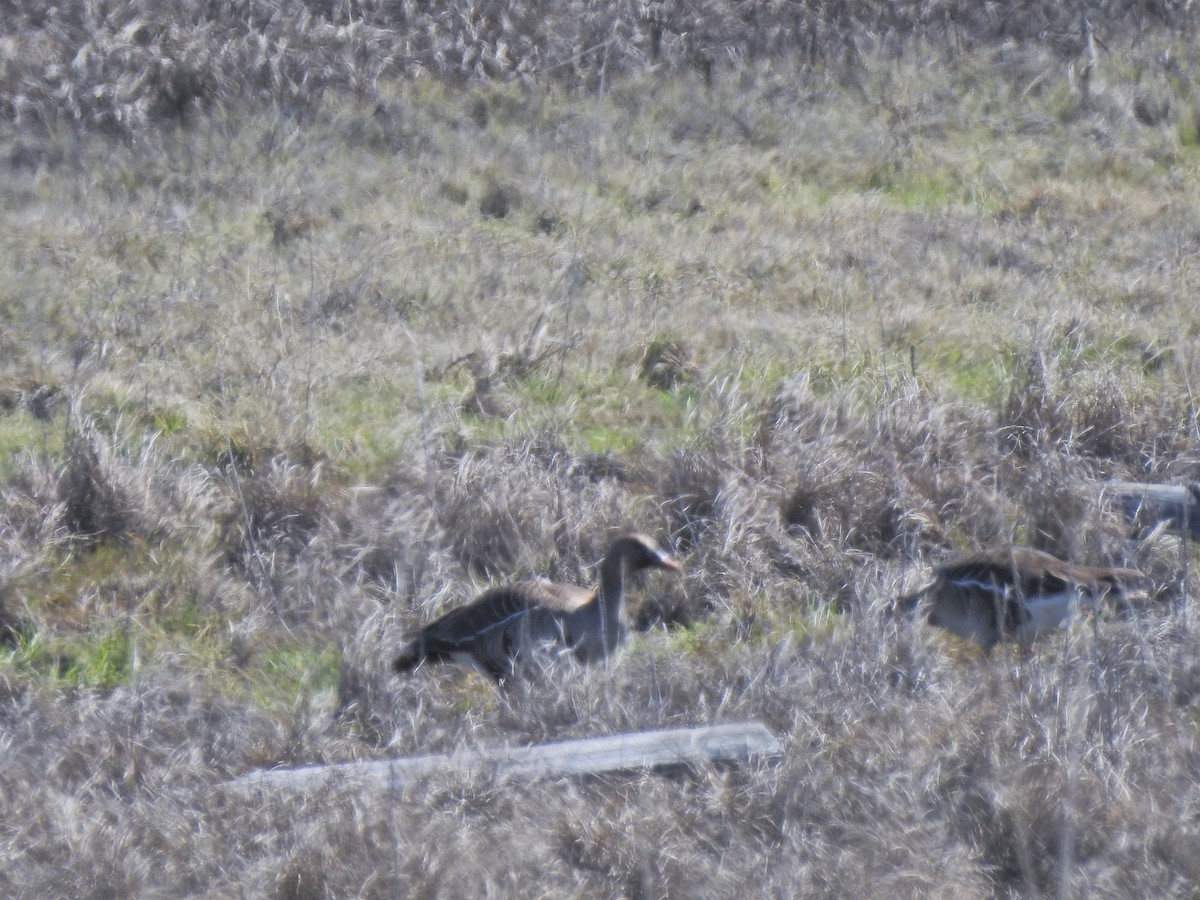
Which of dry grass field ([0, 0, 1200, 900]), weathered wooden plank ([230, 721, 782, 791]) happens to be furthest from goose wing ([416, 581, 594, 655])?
weathered wooden plank ([230, 721, 782, 791])

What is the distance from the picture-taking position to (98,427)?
7.68 meters

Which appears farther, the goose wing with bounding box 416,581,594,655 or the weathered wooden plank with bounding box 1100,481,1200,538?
the weathered wooden plank with bounding box 1100,481,1200,538

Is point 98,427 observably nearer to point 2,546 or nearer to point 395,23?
point 2,546

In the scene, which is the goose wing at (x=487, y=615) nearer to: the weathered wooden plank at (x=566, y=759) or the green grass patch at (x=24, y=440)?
the weathered wooden plank at (x=566, y=759)

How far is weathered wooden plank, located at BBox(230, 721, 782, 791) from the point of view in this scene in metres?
4.77

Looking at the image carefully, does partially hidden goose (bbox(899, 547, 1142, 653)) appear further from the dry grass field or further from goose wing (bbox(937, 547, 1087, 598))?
the dry grass field

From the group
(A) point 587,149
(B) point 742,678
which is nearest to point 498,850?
(B) point 742,678

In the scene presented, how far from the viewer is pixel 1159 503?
22.7ft

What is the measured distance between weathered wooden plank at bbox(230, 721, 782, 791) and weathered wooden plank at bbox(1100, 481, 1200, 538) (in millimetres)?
2683

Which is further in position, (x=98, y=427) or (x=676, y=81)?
(x=676, y=81)

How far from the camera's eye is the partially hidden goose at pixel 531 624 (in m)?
5.77

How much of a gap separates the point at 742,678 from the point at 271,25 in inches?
415

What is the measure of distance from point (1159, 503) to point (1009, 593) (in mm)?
1671

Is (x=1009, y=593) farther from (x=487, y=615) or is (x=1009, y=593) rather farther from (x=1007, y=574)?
(x=487, y=615)
